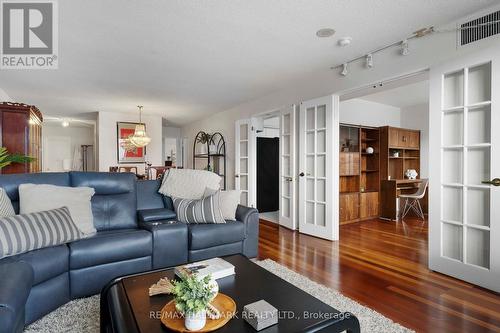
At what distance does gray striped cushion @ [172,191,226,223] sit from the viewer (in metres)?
2.82

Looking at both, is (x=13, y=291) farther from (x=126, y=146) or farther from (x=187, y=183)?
(x=126, y=146)

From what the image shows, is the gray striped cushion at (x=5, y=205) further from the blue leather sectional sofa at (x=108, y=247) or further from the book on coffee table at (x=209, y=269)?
the book on coffee table at (x=209, y=269)

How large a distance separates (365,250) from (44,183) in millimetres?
3601

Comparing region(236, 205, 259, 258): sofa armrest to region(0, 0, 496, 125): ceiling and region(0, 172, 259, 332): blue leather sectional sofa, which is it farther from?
region(0, 0, 496, 125): ceiling

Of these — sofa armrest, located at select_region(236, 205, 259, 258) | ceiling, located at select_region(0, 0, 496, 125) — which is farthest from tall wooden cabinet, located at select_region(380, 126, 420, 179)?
sofa armrest, located at select_region(236, 205, 259, 258)

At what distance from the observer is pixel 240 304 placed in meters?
1.29

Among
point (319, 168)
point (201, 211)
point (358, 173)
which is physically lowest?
point (201, 211)

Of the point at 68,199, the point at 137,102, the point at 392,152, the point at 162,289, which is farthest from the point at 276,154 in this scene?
the point at 162,289

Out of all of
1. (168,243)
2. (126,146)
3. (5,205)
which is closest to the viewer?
(5,205)

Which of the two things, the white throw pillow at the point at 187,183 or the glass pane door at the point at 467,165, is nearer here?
the glass pane door at the point at 467,165

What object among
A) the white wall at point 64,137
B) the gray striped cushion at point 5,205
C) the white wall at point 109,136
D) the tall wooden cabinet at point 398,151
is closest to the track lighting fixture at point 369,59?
the tall wooden cabinet at point 398,151

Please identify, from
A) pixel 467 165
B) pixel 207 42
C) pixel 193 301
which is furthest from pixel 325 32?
pixel 193 301

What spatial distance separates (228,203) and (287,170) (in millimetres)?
2025

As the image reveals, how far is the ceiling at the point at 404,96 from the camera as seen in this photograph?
499 cm
